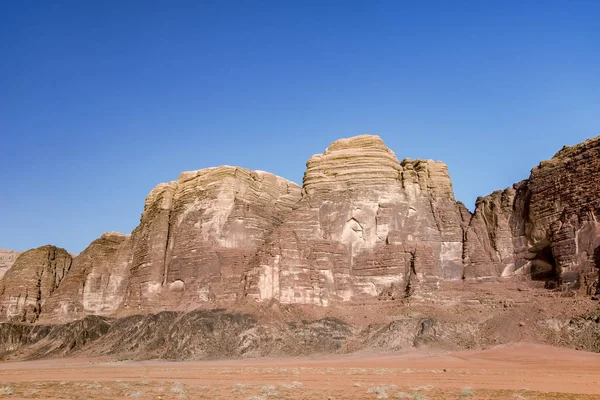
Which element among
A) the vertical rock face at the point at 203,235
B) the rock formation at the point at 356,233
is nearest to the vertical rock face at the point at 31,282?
the vertical rock face at the point at 203,235

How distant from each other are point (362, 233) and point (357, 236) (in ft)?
1.91

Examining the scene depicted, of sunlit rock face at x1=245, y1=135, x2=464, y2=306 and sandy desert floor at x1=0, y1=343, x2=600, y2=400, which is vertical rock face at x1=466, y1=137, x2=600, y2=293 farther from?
sandy desert floor at x1=0, y1=343, x2=600, y2=400

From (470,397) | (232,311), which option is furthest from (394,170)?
(470,397)

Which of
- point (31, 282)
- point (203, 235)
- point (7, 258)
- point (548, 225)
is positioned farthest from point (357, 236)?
point (7, 258)

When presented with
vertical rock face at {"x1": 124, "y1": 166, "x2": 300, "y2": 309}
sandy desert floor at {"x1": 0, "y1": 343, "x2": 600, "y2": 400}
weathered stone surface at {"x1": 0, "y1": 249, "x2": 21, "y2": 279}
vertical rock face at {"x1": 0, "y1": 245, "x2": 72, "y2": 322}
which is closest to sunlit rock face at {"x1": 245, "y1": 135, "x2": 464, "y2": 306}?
vertical rock face at {"x1": 124, "y1": 166, "x2": 300, "y2": 309}

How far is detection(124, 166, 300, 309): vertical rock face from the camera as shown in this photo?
57938 mm

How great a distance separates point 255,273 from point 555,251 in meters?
25.8

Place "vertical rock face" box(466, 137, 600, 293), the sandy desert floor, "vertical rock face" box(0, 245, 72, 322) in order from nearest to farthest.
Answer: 1. the sandy desert floor
2. "vertical rock face" box(466, 137, 600, 293)
3. "vertical rock face" box(0, 245, 72, 322)

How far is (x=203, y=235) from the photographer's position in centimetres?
6134

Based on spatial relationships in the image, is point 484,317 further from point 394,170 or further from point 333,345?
point 394,170

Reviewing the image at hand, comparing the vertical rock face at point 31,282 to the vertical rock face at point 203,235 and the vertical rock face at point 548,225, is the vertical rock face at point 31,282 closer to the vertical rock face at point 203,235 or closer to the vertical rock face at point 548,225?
the vertical rock face at point 203,235

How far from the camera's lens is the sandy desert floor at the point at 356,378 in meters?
25.2

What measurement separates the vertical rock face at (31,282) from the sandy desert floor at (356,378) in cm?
3592

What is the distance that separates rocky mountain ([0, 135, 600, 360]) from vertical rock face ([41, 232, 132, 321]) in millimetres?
6428
